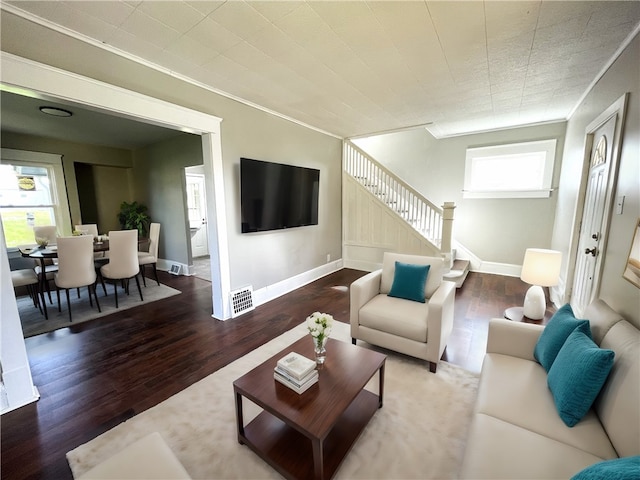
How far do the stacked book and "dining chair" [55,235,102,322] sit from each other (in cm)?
323

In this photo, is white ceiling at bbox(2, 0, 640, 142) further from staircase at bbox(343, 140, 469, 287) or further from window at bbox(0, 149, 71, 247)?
window at bbox(0, 149, 71, 247)

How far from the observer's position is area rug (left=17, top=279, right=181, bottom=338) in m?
3.13

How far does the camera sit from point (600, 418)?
1.22 m

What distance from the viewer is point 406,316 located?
2311mm

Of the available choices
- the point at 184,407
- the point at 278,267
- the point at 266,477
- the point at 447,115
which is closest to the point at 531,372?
the point at 266,477

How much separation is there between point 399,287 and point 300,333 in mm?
1192

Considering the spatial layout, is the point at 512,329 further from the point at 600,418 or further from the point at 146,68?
the point at 146,68

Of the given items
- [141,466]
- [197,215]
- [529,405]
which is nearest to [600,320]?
[529,405]

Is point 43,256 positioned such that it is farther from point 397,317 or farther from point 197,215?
point 397,317

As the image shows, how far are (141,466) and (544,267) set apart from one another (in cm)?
337

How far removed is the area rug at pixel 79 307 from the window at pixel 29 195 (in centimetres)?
144

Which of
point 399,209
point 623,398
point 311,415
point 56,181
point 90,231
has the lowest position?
point 311,415

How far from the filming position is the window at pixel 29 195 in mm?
4599

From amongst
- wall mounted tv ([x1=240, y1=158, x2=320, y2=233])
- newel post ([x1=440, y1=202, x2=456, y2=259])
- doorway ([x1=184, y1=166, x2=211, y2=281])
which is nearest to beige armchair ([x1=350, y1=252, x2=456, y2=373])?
wall mounted tv ([x1=240, y1=158, x2=320, y2=233])
